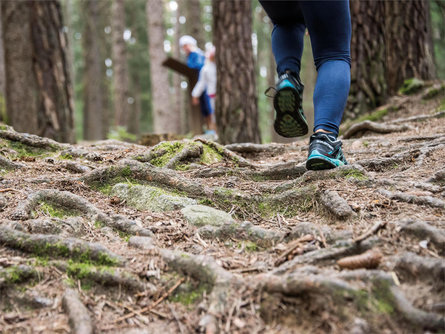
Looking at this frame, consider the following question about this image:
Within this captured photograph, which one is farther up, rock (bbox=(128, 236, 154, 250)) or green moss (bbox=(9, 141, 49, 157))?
green moss (bbox=(9, 141, 49, 157))

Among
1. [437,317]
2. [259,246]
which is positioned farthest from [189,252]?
[437,317]

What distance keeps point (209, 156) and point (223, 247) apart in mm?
1595

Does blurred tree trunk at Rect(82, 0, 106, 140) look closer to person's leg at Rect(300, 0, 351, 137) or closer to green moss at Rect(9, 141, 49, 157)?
green moss at Rect(9, 141, 49, 157)

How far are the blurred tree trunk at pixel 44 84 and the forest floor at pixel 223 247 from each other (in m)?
3.40

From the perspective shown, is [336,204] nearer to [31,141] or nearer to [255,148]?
[255,148]

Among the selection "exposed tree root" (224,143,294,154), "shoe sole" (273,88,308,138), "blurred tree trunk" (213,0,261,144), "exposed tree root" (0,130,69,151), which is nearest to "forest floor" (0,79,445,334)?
"shoe sole" (273,88,308,138)

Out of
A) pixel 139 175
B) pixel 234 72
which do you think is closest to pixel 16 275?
pixel 139 175

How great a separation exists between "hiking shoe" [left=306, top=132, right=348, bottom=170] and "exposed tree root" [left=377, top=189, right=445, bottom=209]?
395 millimetres

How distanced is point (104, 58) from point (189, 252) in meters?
21.1

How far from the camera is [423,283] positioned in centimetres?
148

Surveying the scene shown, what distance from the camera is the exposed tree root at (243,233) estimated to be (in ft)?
6.73

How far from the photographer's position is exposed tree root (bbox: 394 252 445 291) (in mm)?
1446

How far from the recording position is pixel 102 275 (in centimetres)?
177

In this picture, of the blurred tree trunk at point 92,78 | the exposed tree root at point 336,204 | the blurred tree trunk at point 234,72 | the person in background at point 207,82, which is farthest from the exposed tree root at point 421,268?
the blurred tree trunk at point 92,78
